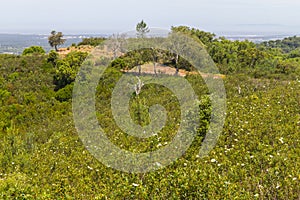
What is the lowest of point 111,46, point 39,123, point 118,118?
point 39,123

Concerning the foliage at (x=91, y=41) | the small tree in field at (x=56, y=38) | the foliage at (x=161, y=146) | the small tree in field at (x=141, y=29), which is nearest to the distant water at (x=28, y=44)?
the foliage at (x=91, y=41)

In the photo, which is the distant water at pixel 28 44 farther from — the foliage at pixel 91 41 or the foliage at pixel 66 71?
the foliage at pixel 66 71

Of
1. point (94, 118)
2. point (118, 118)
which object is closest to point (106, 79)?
point (94, 118)

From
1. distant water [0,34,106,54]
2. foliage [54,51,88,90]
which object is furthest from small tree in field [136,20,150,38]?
distant water [0,34,106,54]

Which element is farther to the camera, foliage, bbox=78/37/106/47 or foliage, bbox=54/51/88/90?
foliage, bbox=78/37/106/47

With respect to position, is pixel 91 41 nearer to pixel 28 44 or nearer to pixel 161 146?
pixel 161 146

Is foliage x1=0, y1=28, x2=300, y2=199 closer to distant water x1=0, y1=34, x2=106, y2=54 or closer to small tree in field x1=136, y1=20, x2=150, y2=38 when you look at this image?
small tree in field x1=136, y1=20, x2=150, y2=38

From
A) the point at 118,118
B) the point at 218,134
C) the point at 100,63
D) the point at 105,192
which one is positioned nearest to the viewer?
the point at 105,192

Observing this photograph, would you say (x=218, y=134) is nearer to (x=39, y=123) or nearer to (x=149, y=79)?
(x=39, y=123)
